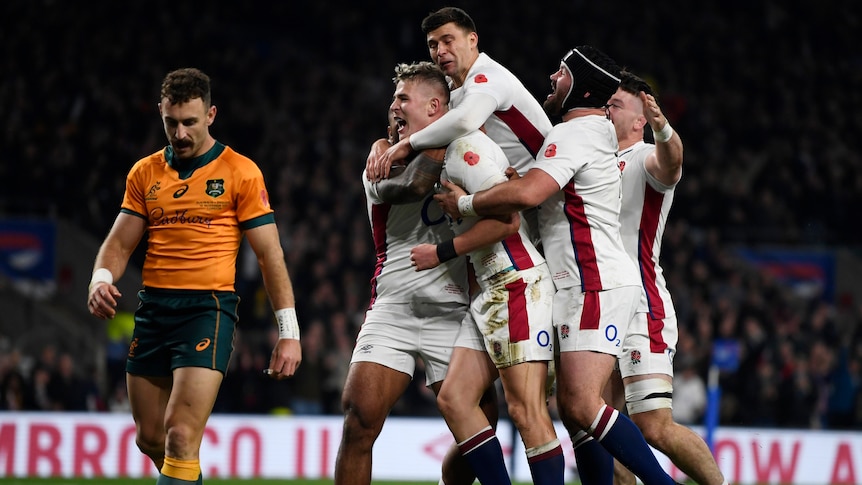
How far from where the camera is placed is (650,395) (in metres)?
6.17

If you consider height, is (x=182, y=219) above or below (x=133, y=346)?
above

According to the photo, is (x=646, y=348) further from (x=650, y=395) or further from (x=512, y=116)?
(x=512, y=116)

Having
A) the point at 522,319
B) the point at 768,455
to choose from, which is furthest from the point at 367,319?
the point at 768,455

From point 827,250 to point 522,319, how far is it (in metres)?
15.3

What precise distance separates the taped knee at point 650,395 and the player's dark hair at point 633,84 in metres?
1.65

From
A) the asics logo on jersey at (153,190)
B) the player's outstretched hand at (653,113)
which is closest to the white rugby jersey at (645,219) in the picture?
the player's outstretched hand at (653,113)

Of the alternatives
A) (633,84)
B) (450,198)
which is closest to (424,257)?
(450,198)

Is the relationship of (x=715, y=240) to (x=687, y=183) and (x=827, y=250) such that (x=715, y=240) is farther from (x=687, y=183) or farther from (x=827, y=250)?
(x=827, y=250)

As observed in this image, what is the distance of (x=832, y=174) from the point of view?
20.0 m

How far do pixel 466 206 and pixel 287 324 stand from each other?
1142 millimetres

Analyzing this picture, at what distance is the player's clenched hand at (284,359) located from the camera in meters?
5.62

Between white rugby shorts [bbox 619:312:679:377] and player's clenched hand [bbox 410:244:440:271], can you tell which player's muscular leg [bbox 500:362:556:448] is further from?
white rugby shorts [bbox 619:312:679:377]

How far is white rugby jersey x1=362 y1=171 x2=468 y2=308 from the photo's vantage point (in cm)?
597

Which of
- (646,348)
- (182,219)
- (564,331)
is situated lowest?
(646,348)
